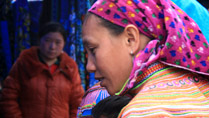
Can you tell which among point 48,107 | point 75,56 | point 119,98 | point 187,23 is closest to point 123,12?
point 187,23

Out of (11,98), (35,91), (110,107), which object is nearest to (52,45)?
(35,91)

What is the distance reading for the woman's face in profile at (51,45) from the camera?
11.6 ft

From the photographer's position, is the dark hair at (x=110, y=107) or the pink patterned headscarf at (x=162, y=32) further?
the dark hair at (x=110, y=107)

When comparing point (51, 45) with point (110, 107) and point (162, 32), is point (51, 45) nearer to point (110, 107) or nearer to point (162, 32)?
point (110, 107)

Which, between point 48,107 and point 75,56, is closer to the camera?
point 48,107

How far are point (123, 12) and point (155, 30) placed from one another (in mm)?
164

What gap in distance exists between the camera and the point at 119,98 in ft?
4.14

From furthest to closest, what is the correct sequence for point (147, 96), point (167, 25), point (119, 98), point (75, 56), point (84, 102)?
point (75, 56)
point (84, 102)
point (119, 98)
point (167, 25)
point (147, 96)

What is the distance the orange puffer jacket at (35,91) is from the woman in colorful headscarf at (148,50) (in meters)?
2.25

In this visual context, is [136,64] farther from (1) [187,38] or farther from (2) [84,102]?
(2) [84,102]

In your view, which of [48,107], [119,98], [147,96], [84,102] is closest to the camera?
[147,96]

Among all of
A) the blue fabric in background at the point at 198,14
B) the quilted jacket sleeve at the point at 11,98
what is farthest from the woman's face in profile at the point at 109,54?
the quilted jacket sleeve at the point at 11,98

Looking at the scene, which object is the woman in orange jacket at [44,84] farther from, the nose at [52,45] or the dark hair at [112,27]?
the dark hair at [112,27]

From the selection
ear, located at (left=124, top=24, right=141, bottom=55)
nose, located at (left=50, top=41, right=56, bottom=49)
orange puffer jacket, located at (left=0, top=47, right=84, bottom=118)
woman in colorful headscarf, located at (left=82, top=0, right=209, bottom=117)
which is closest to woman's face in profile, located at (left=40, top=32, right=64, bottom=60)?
nose, located at (left=50, top=41, right=56, bottom=49)
